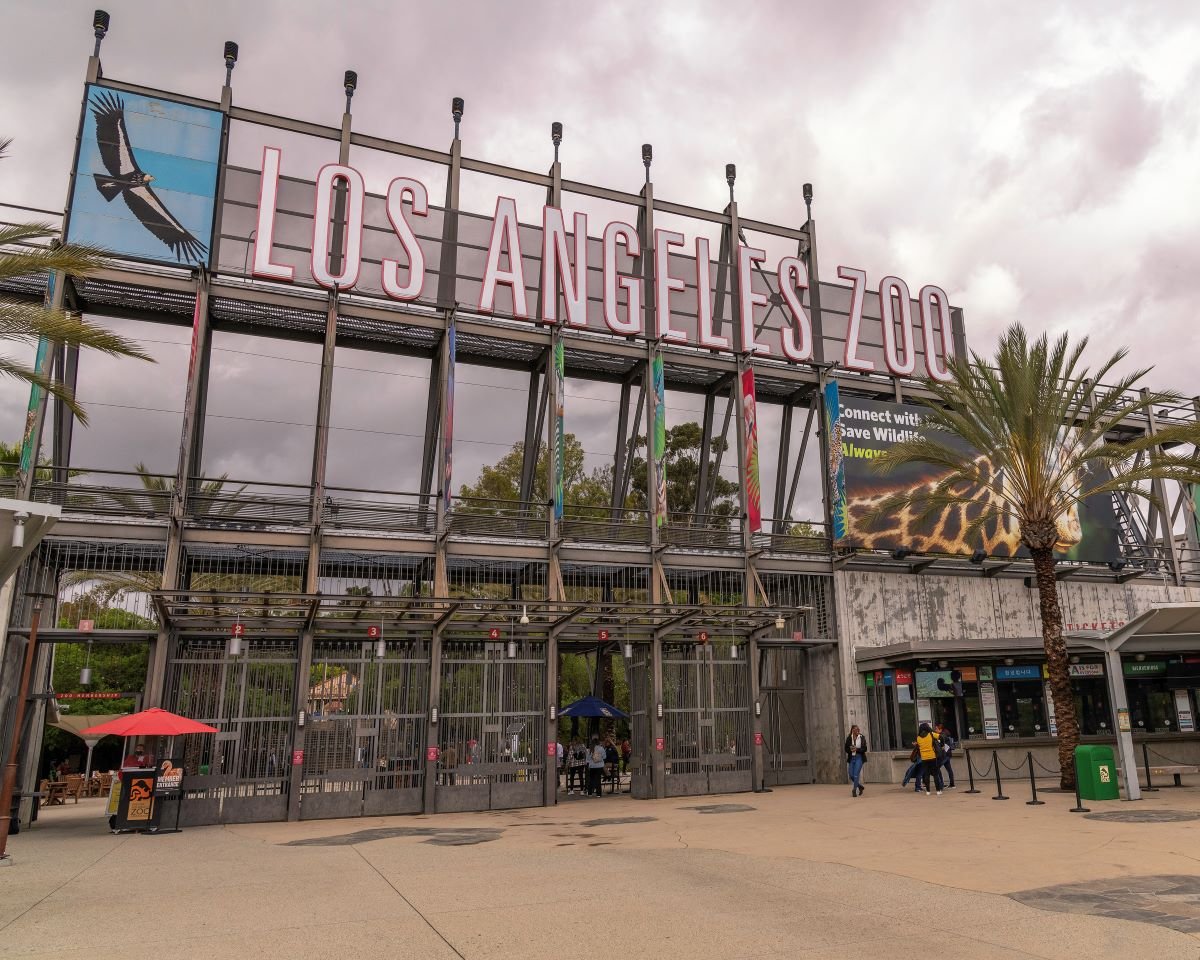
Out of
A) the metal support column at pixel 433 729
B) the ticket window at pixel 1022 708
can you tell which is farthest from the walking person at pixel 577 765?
the ticket window at pixel 1022 708

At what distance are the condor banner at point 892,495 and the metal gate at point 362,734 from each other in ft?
43.9

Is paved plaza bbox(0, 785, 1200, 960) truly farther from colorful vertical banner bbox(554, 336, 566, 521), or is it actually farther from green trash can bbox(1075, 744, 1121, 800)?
colorful vertical banner bbox(554, 336, 566, 521)

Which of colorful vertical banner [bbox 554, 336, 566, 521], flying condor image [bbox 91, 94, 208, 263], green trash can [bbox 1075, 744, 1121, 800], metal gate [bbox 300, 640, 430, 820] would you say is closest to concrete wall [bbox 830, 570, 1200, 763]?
green trash can [bbox 1075, 744, 1121, 800]

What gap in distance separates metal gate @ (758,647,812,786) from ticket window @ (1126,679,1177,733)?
9541mm

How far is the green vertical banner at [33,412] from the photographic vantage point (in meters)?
19.3

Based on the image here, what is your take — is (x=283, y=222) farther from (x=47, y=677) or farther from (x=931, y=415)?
(x=931, y=415)

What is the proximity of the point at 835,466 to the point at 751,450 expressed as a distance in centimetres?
274

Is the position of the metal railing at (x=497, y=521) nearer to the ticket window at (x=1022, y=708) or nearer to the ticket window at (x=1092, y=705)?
the ticket window at (x=1022, y=708)

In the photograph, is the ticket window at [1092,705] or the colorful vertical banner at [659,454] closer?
the colorful vertical banner at [659,454]

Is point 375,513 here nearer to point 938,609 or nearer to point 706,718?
point 706,718

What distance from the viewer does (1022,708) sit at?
2506 cm

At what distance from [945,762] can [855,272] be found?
15.9m

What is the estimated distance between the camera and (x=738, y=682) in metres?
24.2

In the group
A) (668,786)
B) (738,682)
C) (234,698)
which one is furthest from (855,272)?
(234,698)
